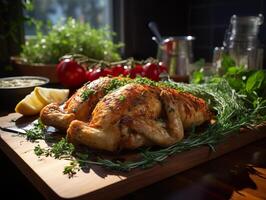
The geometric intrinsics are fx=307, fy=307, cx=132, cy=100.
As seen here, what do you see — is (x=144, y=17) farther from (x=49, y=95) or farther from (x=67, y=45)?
(x=49, y=95)

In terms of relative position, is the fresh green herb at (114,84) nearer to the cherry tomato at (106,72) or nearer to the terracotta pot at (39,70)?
the cherry tomato at (106,72)

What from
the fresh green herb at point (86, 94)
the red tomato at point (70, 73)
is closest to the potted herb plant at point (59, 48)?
the red tomato at point (70, 73)

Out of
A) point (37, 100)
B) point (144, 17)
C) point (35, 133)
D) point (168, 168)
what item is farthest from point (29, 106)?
point (144, 17)

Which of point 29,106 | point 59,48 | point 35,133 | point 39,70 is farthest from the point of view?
point 59,48

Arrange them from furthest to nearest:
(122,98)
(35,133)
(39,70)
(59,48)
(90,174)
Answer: (59,48)
(39,70)
(35,133)
(122,98)
(90,174)

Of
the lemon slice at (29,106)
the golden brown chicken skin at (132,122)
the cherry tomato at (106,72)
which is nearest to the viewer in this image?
the golden brown chicken skin at (132,122)

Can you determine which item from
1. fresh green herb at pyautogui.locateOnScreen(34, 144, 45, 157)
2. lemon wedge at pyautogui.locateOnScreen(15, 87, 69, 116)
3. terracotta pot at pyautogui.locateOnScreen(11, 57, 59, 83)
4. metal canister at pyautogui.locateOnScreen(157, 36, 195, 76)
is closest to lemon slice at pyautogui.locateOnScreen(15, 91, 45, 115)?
lemon wedge at pyautogui.locateOnScreen(15, 87, 69, 116)

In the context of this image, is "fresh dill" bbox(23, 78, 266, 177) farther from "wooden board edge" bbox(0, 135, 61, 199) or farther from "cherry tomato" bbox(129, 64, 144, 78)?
"cherry tomato" bbox(129, 64, 144, 78)
